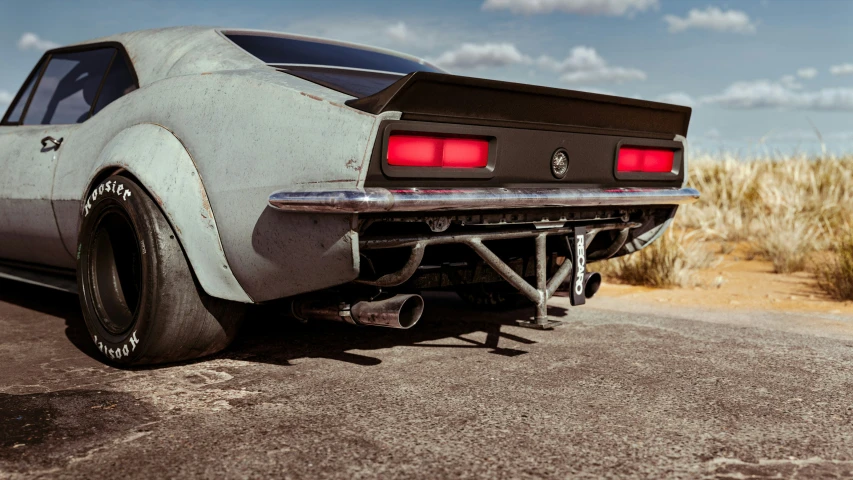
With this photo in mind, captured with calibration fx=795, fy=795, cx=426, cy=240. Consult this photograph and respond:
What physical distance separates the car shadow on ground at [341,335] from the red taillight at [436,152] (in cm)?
94

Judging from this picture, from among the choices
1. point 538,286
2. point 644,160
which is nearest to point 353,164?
point 538,286

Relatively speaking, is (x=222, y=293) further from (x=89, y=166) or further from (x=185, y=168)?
(x=89, y=166)

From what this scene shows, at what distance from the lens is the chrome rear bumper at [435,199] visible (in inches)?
98.9

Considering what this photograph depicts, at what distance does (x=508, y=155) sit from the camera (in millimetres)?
2957

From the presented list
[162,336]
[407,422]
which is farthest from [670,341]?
[162,336]

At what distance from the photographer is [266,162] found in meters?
2.75

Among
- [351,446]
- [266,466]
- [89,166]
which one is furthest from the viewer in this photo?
[89,166]

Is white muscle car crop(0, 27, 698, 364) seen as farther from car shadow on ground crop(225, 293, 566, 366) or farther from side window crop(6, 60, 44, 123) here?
side window crop(6, 60, 44, 123)

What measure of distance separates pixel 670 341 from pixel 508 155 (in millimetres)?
1448

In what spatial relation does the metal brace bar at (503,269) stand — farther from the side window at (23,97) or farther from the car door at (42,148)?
the side window at (23,97)

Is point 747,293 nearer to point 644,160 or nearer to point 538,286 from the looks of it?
point 644,160

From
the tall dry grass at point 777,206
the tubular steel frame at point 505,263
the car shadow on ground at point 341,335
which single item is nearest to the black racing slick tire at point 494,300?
the car shadow on ground at point 341,335

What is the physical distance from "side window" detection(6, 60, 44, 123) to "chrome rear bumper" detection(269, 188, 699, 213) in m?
2.94

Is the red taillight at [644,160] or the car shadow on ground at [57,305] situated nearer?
the red taillight at [644,160]
